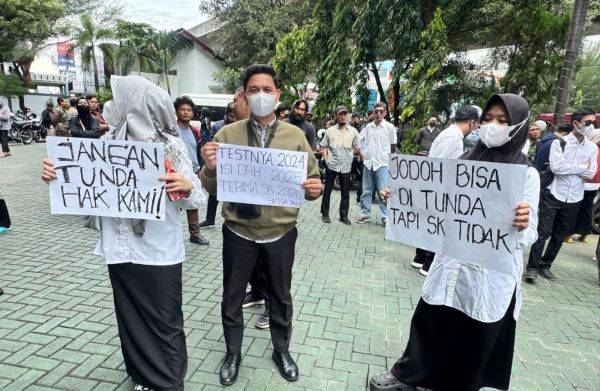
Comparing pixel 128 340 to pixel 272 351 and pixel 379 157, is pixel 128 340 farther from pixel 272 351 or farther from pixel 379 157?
pixel 379 157

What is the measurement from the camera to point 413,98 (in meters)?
9.70

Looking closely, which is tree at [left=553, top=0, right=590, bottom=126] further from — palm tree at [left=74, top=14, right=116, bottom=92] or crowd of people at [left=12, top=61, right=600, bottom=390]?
palm tree at [left=74, top=14, right=116, bottom=92]

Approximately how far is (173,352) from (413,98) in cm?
875

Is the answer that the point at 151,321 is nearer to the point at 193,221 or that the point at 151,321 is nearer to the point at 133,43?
the point at 193,221

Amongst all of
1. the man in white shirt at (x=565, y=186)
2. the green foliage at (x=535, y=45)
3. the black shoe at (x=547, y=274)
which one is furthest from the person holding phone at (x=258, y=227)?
the green foliage at (x=535, y=45)

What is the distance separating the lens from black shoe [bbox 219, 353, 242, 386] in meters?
2.68

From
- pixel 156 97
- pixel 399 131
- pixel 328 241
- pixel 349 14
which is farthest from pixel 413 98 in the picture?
pixel 156 97

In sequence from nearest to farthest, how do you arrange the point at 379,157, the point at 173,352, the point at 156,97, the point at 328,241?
the point at 156,97, the point at 173,352, the point at 328,241, the point at 379,157

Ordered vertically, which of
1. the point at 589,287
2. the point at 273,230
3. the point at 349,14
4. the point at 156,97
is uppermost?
the point at 349,14

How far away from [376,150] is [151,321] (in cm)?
513

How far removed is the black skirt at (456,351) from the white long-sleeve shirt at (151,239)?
1.59 meters

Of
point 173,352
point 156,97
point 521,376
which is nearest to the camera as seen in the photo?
point 156,97

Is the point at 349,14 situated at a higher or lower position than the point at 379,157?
higher

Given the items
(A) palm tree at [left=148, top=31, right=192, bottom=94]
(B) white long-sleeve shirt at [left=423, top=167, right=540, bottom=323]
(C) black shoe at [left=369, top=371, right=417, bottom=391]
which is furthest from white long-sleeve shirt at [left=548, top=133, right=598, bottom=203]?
(A) palm tree at [left=148, top=31, right=192, bottom=94]
